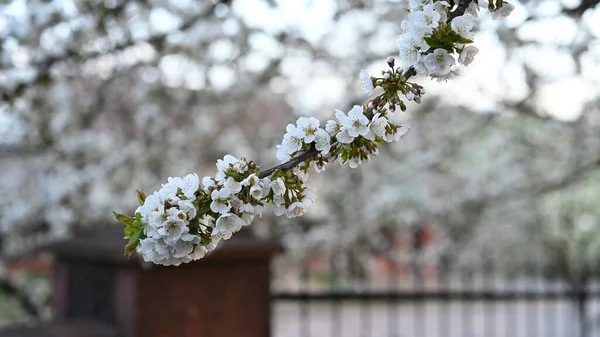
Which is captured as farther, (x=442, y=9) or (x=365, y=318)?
(x=365, y=318)

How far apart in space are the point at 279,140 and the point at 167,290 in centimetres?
196

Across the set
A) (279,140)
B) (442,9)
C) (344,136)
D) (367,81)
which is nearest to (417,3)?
(442,9)

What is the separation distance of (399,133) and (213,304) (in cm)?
171

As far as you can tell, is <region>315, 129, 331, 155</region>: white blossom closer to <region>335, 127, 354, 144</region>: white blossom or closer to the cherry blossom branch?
<region>335, 127, 354, 144</region>: white blossom

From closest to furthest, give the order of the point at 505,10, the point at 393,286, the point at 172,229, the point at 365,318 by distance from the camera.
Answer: the point at 172,229, the point at 505,10, the point at 365,318, the point at 393,286

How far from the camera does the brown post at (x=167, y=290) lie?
8.02 ft

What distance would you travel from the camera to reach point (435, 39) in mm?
989

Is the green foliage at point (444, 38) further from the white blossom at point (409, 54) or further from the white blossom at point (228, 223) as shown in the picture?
the white blossom at point (228, 223)

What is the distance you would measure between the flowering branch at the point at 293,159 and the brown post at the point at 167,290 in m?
1.47

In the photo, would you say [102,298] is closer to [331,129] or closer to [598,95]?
[331,129]

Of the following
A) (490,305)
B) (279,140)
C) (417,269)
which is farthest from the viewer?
(490,305)

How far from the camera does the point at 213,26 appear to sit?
11.9ft

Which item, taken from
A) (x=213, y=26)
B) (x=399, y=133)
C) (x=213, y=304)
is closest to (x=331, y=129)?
(x=399, y=133)

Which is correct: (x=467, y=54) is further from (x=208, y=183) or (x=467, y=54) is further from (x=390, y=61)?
(x=208, y=183)
